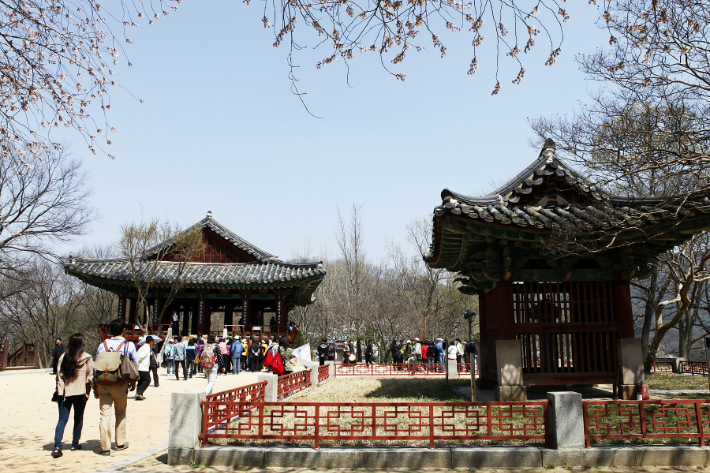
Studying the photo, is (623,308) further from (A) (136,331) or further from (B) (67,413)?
(A) (136,331)

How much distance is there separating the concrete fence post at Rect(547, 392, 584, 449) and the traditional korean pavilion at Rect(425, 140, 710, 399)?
3388 mm

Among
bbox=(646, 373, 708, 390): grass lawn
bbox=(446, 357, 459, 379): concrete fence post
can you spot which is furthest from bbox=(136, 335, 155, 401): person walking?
bbox=(646, 373, 708, 390): grass lawn

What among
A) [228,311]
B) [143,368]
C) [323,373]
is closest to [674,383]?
[323,373]

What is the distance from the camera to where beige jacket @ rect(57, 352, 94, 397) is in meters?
7.35

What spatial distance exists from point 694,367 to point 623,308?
11957mm

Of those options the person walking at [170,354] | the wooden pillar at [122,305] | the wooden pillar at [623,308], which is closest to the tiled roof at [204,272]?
the wooden pillar at [122,305]

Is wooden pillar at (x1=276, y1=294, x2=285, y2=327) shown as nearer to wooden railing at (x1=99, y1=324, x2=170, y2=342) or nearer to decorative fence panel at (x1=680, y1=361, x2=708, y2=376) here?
wooden railing at (x1=99, y1=324, x2=170, y2=342)

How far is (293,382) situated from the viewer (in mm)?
13867

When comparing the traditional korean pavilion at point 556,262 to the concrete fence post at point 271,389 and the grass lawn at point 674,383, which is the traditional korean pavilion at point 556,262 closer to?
the concrete fence post at point 271,389

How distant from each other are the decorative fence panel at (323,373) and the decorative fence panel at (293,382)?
202 centimetres

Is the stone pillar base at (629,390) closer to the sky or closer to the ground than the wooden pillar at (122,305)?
closer to the ground

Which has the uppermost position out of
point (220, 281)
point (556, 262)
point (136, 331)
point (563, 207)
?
point (563, 207)

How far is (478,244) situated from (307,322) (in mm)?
34380

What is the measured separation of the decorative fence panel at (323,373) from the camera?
1864 cm
